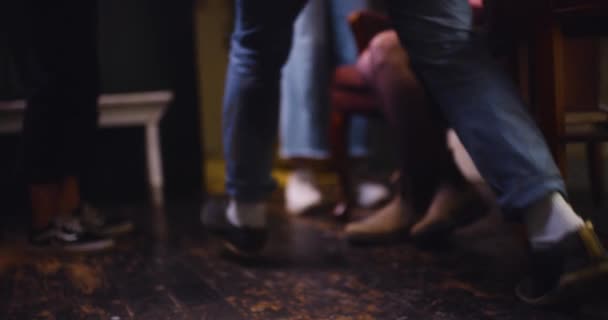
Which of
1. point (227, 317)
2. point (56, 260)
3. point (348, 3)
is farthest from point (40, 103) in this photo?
point (348, 3)

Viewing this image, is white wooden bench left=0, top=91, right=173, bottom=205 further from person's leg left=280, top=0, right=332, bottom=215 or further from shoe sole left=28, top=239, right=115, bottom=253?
shoe sole left=28, top=239, right=115, bottom=253

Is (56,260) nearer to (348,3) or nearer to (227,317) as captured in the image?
(227,317)

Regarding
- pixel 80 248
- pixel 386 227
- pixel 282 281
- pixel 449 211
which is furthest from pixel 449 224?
pixel 80 248

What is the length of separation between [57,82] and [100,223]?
20.6 inches

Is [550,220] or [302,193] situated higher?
[550,220]

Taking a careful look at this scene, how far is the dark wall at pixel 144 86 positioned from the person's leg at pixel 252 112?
133 cm

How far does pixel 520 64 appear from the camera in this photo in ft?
3.77

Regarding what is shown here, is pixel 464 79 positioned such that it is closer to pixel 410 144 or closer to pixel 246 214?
pixel 410 144

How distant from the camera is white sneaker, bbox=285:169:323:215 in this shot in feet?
6.98

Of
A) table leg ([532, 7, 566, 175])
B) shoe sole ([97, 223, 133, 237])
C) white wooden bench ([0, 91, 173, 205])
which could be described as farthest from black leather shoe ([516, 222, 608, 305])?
white wooden bench ([0, 91, 173, 205])

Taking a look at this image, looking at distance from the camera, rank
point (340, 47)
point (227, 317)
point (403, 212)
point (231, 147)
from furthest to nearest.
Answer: point (340, 47) < point (403, 212) < point (231, 147) < point (227, 317)

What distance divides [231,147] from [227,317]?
0.40 m

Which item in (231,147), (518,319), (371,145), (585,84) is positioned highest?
(585,84)

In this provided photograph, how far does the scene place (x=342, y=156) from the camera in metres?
2.09
